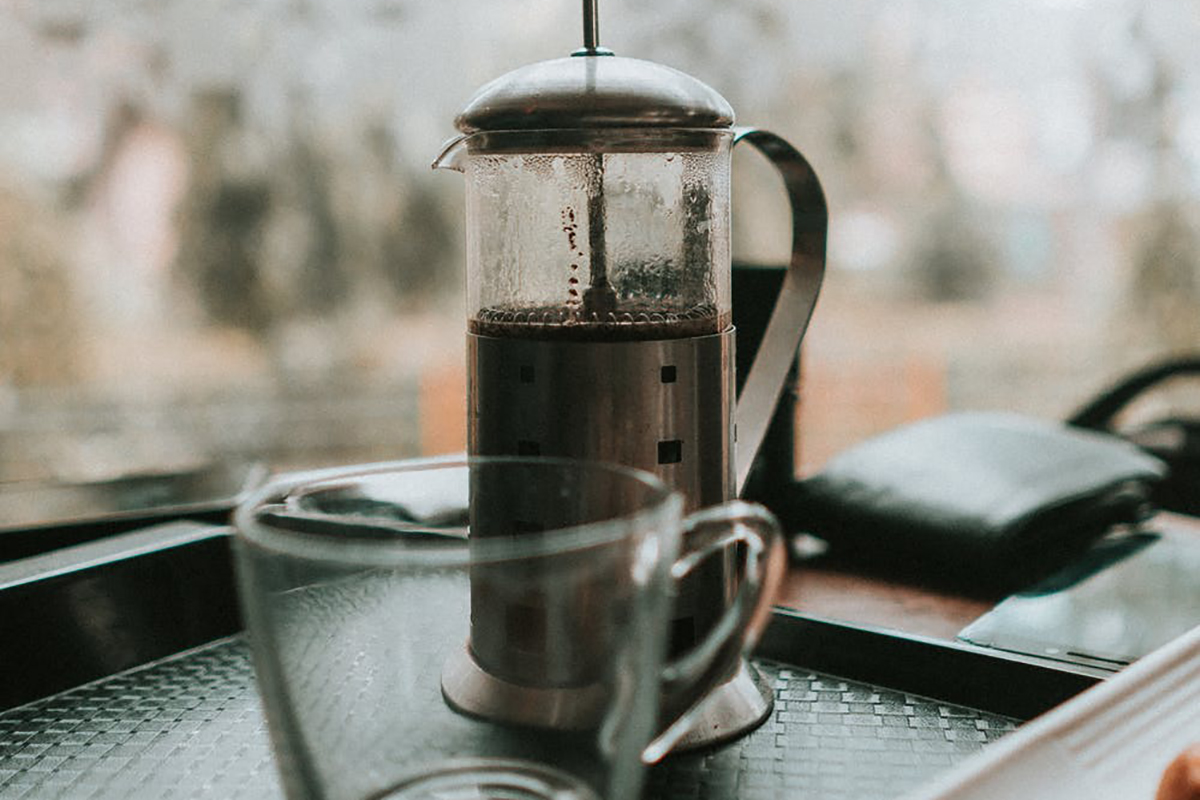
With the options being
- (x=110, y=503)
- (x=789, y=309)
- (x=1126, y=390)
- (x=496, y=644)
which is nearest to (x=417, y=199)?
(x=1126, y=390)

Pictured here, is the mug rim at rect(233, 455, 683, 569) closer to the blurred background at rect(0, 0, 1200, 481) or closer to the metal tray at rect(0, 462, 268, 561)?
the metal tray at rect(0, 462, 268, 561)

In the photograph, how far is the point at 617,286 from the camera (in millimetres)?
413

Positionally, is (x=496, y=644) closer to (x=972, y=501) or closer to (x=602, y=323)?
(x=602, y=323)

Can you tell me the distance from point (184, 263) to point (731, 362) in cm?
268

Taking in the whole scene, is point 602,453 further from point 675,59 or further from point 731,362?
point 675,59

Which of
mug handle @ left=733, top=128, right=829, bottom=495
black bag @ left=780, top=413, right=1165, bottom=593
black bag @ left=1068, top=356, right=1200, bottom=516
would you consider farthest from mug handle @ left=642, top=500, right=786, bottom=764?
→ black bag @ left=1068, top=356, right=1200, bottom=516

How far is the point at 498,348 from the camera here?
0.39m

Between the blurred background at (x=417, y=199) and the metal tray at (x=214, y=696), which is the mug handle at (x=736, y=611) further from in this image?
the blurred background at (x=417, y=199)

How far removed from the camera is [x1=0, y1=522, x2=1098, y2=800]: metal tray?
379 millimetres

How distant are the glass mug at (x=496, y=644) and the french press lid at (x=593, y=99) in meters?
0.11

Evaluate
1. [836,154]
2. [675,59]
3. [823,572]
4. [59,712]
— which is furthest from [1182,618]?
[836,154]

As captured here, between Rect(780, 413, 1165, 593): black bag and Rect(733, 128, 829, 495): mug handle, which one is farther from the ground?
Rect(733, 128, 829, 495): mug handle

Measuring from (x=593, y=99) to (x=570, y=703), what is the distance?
7.5 inches

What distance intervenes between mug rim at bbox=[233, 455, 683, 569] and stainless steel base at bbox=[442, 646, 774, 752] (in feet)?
0.14
